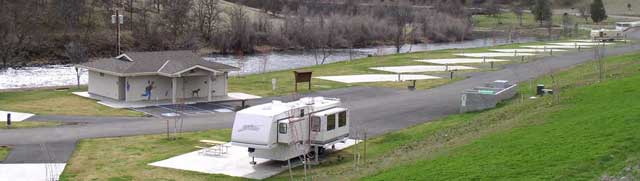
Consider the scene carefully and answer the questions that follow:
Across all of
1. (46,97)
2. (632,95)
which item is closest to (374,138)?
(632,95)

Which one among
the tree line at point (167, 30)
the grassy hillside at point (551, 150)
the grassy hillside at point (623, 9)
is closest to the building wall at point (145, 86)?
the grassy hillside at point (551, 150)

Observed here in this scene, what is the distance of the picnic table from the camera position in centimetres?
2387

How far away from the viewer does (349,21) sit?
110562 millimetres

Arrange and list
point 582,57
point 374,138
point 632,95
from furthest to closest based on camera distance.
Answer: point 582,57
point 374,138
point 632,95

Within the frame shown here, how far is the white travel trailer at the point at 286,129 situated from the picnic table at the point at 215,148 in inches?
84.7

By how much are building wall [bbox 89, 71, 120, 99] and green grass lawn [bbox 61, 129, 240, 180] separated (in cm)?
1018

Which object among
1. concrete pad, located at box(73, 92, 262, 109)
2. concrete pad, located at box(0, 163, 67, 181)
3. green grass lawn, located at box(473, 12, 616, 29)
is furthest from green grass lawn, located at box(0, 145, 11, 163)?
green grass lawn, located at box(473, 12, 616, 29)

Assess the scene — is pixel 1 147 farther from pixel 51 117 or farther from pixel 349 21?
pixel 349 21

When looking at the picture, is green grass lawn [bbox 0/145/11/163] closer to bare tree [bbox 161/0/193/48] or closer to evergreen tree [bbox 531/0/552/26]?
bare tree [bbox 161/0/193/48]

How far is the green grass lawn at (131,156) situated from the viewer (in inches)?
824

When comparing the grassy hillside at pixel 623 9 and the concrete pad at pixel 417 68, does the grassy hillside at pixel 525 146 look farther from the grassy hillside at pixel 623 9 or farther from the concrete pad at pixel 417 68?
the grassy hillside at pixel 623 9

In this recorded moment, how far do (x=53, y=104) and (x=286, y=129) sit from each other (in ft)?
56.8

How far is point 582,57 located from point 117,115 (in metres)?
41.9

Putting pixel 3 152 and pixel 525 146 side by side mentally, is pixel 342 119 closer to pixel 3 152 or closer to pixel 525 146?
pixel 525 146
